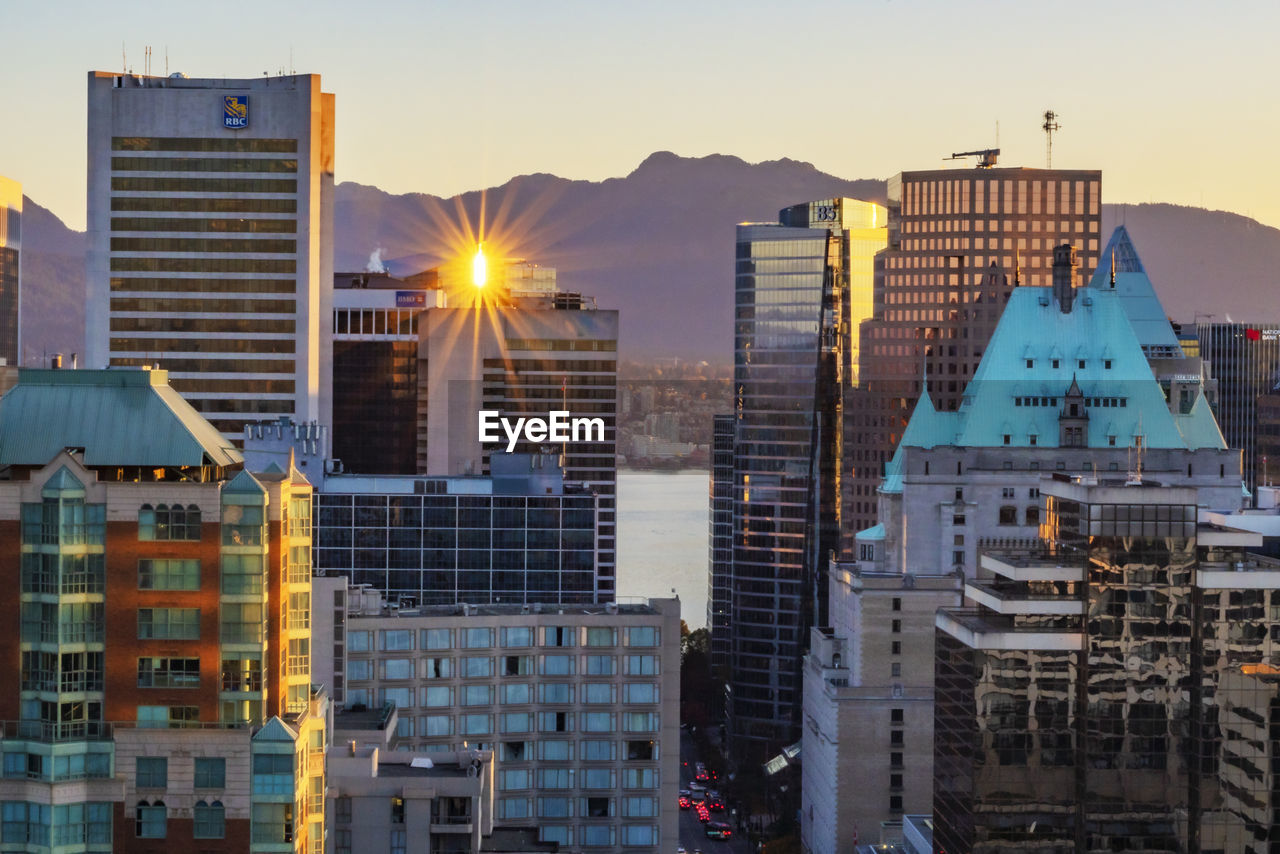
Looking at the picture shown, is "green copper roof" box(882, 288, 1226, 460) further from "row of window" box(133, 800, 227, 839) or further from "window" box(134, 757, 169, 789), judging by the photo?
"window" box(134, 757, 169, 789)

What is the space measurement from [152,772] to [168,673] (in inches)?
136

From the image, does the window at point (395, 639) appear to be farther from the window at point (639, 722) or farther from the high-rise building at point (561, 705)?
the window at point (639, 722)

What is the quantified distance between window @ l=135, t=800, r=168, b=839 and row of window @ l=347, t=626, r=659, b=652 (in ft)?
176

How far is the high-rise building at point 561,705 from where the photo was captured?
440ft

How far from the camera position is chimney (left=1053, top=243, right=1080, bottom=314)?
19388cm

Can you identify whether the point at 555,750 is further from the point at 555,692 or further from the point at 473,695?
the point at 473,695

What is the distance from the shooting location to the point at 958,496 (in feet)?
626

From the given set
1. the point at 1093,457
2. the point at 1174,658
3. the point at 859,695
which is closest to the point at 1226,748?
the point at 1174,658

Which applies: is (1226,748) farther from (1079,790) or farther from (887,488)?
(887,488)

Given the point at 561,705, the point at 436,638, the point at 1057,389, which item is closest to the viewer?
the point at 436,638

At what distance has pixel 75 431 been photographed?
83562 millimetres

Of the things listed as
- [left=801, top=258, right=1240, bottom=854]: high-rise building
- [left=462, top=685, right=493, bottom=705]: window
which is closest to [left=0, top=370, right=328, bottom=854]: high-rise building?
[left=462, top=685, right=493, bottom=705]: window

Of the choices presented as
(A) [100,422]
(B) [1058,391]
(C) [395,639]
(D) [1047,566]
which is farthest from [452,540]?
(A) [100,422]

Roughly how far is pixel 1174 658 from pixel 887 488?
85472 millimetres
